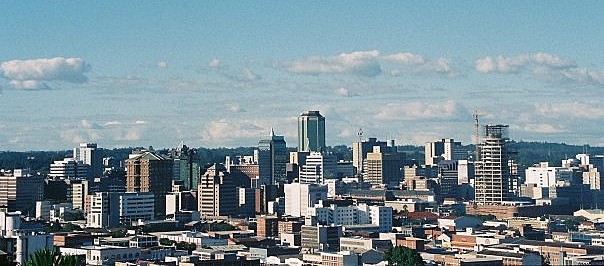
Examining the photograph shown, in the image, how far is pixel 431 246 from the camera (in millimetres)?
65750

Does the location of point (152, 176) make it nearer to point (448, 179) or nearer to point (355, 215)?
point (355, 215)

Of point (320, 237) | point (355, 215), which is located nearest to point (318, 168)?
point (355, 215)

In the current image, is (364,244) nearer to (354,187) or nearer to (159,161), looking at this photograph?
(159,161)

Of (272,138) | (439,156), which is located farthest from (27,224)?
(439,156)

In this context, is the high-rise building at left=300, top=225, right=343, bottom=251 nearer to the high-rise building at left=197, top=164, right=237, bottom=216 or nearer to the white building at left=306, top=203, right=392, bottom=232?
the white building at left=306, top=203, right=392, bottom=232

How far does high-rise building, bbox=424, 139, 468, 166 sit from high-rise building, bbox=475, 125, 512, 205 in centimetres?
5005

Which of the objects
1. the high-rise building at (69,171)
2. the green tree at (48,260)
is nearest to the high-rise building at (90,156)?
the high-rise building at (69,171)

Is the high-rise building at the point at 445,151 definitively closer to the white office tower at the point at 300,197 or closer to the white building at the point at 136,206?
the white office tower at the point at 300,197

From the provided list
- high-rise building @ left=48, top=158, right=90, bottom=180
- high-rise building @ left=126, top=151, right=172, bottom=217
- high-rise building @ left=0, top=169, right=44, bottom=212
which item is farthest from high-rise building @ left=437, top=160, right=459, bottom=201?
high-rise building @ left=0, top=169, right=44, bottom=212

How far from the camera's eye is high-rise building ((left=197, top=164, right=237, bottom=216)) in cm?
9112

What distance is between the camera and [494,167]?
9400 cm

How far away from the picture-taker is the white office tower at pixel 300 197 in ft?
306

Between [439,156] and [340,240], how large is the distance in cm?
8358

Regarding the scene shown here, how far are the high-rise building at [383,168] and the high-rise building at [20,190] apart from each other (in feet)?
121
